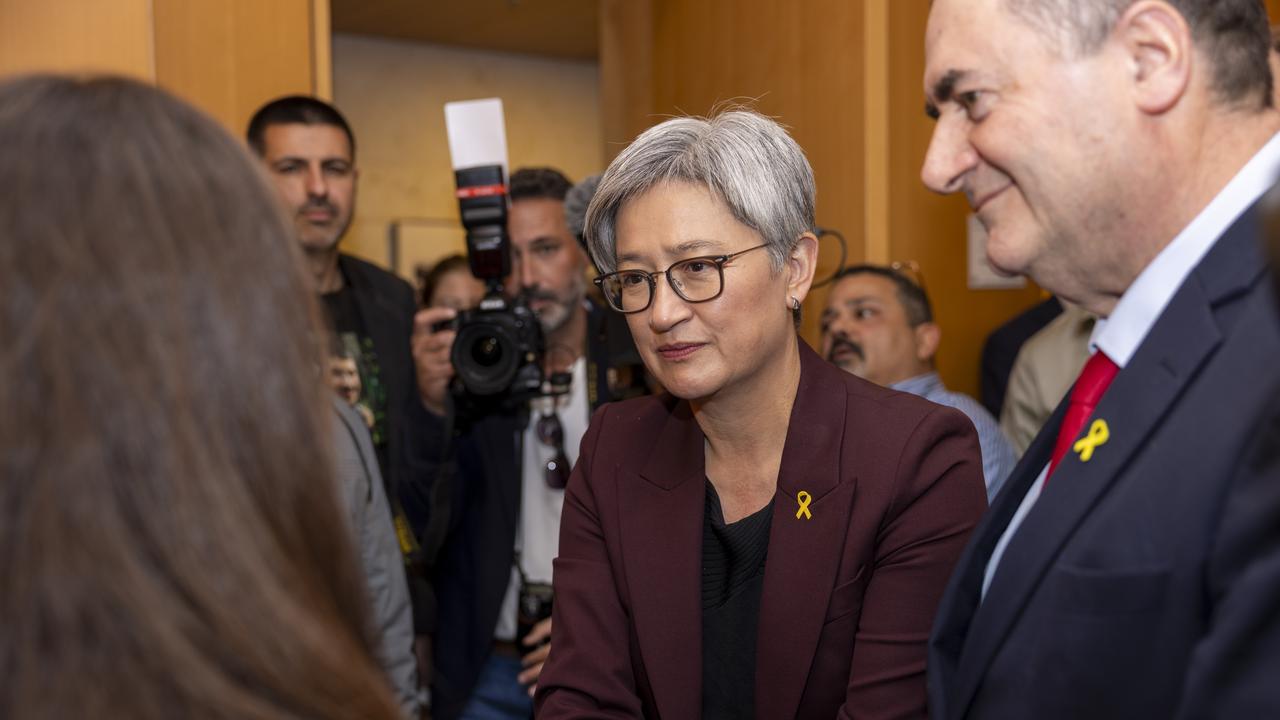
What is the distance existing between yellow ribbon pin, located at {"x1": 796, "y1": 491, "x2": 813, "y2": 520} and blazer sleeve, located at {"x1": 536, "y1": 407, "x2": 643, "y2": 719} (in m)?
0.28

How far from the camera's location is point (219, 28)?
2973mm

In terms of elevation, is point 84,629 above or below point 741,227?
below

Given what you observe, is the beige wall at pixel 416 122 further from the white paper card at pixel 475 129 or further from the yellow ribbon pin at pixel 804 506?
the yellow ribbon pin at pixel 804 506

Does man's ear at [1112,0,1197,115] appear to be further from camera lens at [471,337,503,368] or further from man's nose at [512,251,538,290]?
man's nose at [512,251,538,290]

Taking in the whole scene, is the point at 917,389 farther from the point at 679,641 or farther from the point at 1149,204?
the point at 1149,204

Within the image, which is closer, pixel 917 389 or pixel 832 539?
pixel 832 539

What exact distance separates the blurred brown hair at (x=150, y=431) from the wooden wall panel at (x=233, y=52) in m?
2.50

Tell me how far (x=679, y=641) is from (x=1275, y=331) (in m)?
0.82

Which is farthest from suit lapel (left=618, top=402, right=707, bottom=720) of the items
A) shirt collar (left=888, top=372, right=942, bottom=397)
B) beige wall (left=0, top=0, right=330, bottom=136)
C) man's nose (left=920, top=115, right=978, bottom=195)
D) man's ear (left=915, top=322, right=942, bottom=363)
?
beige wall (left=0, top=0, right=330, bottom=136)

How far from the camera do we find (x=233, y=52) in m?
2.98

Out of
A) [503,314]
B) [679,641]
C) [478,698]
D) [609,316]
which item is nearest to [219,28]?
[503,314]

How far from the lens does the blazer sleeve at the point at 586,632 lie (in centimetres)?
136

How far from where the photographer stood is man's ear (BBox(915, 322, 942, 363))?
3.07 m

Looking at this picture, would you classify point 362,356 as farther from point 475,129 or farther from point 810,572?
point 810,572
